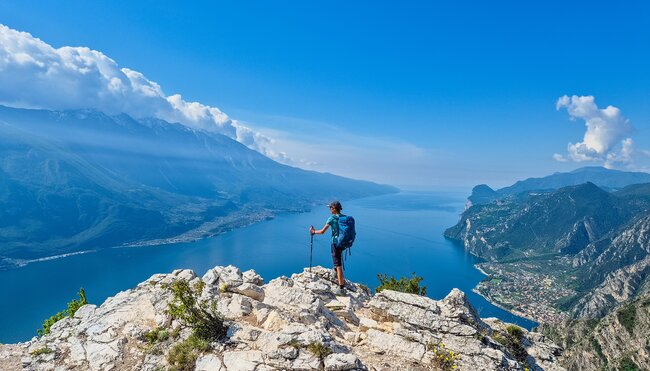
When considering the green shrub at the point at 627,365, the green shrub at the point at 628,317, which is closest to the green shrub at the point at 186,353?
the green shrub at the point at 627,365

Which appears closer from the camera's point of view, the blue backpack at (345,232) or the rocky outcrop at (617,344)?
the blue backpack at (345,232)

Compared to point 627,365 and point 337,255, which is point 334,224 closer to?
point 337,255

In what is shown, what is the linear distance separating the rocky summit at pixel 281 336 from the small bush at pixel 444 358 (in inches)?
1.4

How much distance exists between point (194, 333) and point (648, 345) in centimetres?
10798

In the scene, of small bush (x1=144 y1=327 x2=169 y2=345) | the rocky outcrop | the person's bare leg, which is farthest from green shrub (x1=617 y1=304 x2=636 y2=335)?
small bush (x1=144 y1=327 x2=169 y2=345)

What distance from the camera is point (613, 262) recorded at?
17875 cm

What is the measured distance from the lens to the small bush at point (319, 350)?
8562mm

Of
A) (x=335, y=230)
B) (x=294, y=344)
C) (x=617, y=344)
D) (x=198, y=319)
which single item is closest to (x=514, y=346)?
(x=335, y=230)

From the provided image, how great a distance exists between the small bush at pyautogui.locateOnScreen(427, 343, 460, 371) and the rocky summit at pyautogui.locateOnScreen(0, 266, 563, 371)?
36 millimetres

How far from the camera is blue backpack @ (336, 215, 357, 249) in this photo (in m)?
14.2

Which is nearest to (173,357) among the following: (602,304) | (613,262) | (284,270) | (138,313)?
(138,313)

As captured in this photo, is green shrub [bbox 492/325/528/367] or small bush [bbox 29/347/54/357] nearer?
small bush [bbox 29/347/54/357]

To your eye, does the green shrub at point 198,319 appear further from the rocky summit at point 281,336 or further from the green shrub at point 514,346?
the green shrub at point 514,346

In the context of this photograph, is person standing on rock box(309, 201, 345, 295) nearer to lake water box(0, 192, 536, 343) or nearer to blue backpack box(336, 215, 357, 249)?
blue backpack box(336, 215, 357, 249)
